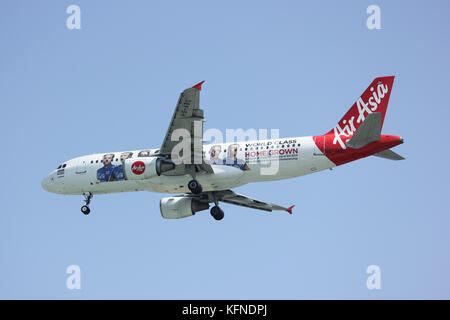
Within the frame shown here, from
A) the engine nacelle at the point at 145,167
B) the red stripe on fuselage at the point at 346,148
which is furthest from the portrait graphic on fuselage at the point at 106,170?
the red stripe on fuselage at the point at 346,148

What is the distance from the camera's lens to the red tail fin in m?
34.7

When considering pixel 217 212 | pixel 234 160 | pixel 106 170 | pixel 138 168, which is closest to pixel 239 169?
pixel 234 160

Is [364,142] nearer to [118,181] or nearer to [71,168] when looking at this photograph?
[118,181]

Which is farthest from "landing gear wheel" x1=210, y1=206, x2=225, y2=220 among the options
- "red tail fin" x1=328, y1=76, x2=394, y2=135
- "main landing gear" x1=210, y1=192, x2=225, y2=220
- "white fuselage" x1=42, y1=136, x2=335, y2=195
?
"red tail fin" x1=328, y1=76, x2=394, y2=135

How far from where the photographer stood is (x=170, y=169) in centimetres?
3612

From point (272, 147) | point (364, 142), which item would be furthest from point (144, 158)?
point (364, 142)

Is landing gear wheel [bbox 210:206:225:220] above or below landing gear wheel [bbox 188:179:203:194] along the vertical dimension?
below

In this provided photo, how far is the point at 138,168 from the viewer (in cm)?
3562

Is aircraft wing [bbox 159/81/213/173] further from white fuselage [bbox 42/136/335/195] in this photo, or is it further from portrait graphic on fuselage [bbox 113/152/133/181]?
portrait graphic on fuselage [bbox 113/152/133/181]

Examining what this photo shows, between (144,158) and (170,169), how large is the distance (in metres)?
1.50

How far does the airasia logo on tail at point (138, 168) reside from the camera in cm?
3559

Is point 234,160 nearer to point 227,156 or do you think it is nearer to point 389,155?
point 227,156

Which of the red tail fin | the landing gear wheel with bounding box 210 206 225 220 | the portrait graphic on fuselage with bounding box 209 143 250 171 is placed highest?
the red tail fin

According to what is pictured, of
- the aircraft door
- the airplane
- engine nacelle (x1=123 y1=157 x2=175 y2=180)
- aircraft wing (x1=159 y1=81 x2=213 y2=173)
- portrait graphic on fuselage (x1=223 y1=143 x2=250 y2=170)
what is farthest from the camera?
the aircraft door
